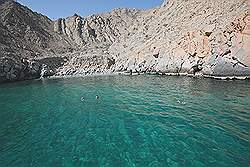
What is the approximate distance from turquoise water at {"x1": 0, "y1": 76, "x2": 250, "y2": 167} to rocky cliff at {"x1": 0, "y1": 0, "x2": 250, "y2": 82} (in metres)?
18.2

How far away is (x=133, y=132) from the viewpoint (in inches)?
886

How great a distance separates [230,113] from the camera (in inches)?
1021

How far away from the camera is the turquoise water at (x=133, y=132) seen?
17047 millimetres

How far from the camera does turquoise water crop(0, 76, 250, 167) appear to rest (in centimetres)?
1705

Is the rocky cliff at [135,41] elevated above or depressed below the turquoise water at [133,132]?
above

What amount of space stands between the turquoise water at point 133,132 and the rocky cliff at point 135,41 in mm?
18196

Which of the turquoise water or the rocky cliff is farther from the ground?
the rocky cliff

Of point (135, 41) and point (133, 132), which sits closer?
point (133, 132)

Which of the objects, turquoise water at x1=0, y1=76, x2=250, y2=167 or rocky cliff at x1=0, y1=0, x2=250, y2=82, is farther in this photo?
rocky cliff at x1=0, y1=0, x2=250, y2=82

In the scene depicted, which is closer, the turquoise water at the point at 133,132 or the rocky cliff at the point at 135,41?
the turquoise water at the point at 133,132

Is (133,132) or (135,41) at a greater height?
(135,41)

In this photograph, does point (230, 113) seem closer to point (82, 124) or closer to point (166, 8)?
point (82, 124)

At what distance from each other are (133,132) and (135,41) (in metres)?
81.4

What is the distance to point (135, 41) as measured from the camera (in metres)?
101
